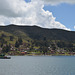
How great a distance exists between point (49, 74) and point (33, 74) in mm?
8867

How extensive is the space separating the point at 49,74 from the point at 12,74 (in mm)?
20300

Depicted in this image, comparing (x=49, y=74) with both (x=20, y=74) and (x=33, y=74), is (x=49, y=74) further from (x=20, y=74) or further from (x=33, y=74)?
(x=20, y=74)

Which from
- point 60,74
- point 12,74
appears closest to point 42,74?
point 60,74

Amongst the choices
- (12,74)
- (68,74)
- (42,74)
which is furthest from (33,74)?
(68,74)

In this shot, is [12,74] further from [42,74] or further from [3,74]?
[42,74]

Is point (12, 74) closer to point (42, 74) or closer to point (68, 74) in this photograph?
point (42, 74)

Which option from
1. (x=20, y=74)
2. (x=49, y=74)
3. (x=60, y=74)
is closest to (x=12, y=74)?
(x=20, y=74)

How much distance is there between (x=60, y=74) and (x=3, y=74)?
31.5 m

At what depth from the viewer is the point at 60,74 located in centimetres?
9688

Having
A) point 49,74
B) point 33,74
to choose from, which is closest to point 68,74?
point 49,74

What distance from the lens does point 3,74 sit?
9331 centimetres

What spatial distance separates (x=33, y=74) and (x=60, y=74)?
15392 millimetres

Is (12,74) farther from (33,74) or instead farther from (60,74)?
(60,74)

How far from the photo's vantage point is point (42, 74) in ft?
311
